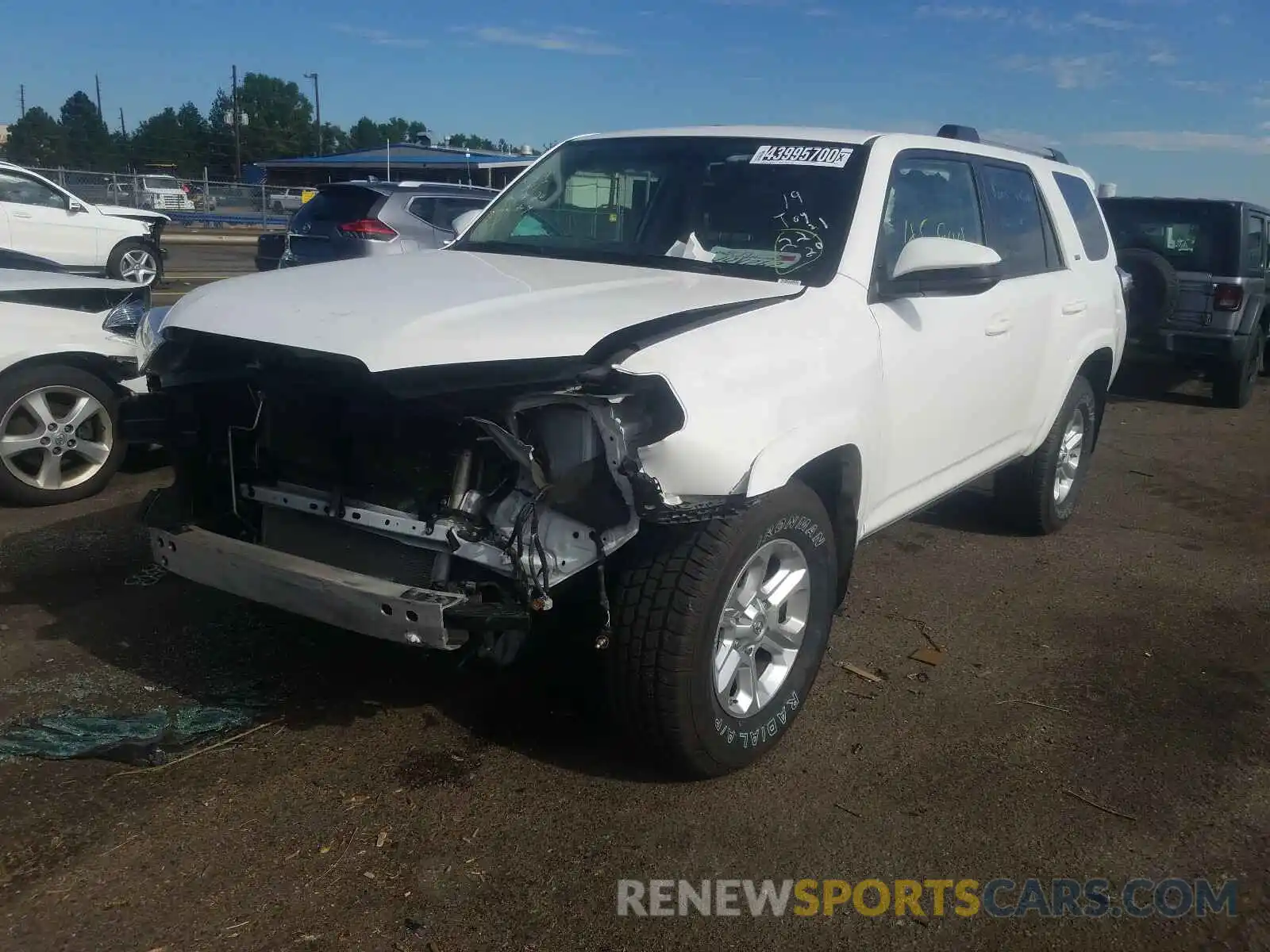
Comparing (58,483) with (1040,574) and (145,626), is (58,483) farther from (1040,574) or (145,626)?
(1040,574)

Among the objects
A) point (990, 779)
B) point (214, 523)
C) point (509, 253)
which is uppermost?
point (509, 253)

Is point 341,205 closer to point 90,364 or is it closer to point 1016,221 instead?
point 90,364

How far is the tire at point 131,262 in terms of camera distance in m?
16.2

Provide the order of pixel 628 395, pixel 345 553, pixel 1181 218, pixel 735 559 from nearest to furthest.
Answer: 1. pixel 628 395
2. pixel 735 559
3. pixel 345 553
4. pixel 1181 218

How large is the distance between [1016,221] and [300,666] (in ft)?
11.9

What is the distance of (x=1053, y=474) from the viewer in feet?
18.5

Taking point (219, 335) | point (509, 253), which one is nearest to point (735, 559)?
point (219, 335)

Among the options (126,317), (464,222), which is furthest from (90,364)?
(464,222)

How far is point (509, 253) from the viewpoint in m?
4.35

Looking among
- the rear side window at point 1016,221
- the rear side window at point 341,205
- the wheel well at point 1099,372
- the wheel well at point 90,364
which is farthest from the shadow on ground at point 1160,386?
the wheel well at point 90,364

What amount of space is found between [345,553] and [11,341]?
304 cm

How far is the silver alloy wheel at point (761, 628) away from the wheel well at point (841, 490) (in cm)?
27

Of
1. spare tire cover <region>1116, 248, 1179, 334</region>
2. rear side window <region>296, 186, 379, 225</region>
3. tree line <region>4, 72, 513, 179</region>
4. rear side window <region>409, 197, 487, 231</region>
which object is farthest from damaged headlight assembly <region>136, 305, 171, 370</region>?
tree line <region>4, 72, 513, 179</region>

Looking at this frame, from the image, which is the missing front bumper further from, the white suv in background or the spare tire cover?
the white suv in background
